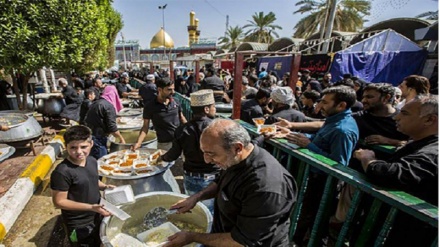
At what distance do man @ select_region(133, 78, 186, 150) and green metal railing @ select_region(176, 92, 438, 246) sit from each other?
2078 millimetres

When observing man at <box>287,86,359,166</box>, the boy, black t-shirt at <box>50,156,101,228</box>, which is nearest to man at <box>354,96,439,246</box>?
man at <box>287,86,359,166</box>

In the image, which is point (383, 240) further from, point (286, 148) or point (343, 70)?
point (343, 70)

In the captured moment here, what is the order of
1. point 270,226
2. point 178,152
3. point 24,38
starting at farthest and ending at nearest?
point 24,38
point 178,152
point 270,226

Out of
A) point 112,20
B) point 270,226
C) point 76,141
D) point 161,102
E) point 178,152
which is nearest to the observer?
point 270,226

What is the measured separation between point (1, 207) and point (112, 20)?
9.04m

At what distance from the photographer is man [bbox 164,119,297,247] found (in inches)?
56.3

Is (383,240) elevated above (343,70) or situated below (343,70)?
below

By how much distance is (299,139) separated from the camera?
243 cm

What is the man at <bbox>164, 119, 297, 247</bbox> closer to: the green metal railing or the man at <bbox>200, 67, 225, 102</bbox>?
the green metal railing

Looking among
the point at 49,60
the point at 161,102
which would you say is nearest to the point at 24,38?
the point at 49,60

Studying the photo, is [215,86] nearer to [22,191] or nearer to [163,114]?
[163,114]

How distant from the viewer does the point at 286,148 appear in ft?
7.73

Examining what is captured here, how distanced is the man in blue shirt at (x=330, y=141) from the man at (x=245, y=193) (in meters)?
0.88

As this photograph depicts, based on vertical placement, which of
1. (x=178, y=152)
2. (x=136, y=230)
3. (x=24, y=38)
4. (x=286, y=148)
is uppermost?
(x=24, y=38)
